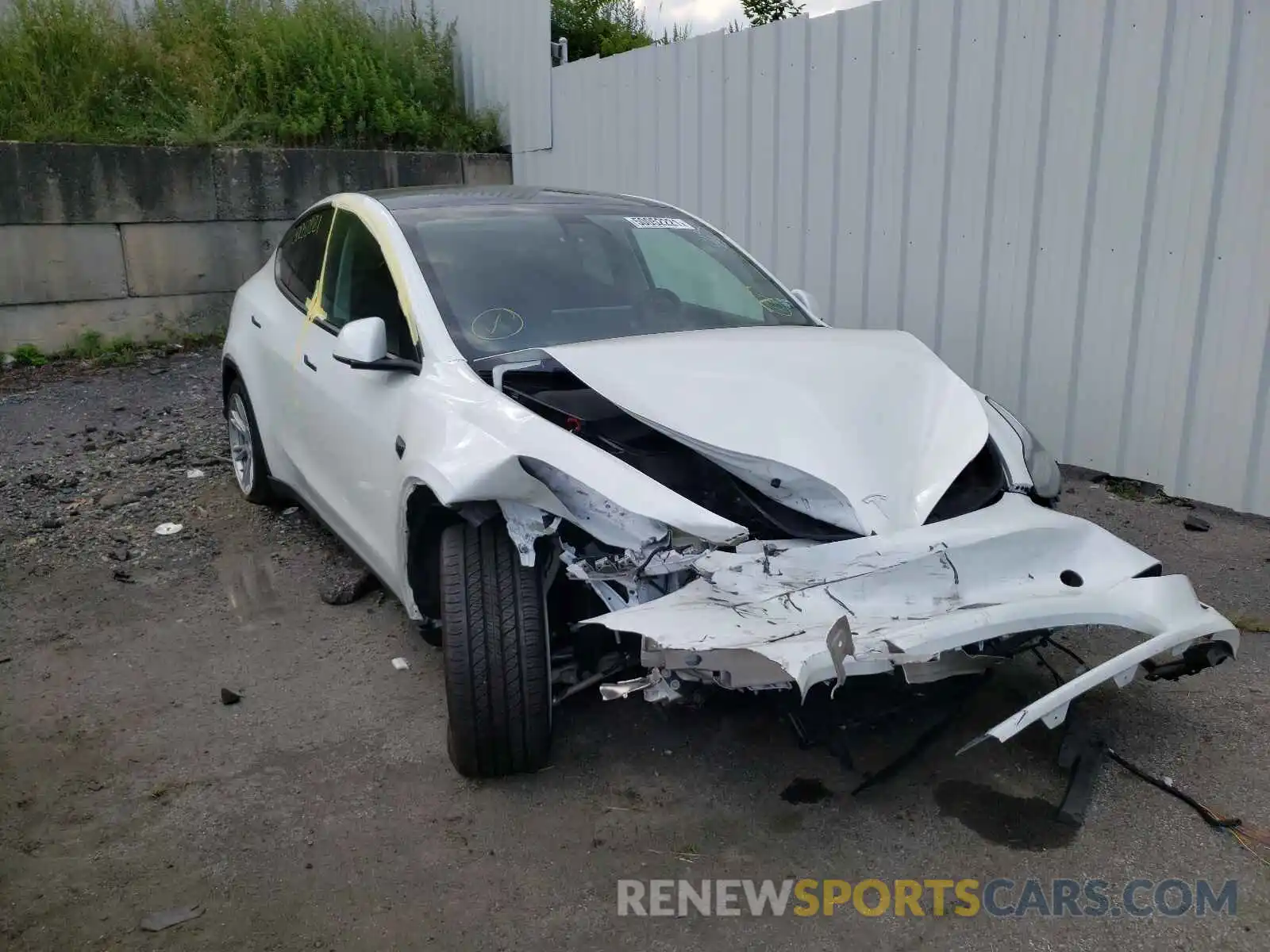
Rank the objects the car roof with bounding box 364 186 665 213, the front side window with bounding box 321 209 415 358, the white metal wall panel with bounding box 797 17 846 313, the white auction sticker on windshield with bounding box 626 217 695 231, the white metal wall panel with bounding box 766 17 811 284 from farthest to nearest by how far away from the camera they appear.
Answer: the white metal wall panel with bounding box 766 17 811 284 → the white metal wall panel with bounding box 797 17 846 313 → the white auction sticker on windshield with bounding box 626 217 695 231 → the car roof with bounding box 364 186 665 213 → the front side window with bounding box 321 209 415 358

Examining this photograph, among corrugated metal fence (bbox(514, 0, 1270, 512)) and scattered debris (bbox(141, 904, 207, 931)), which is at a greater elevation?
corrugated metal fence (bbox(514, 0, 1270, 512))

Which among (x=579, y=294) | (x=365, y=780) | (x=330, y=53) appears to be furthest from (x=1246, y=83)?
(x=330, y=53)

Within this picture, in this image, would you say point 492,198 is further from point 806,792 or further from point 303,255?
point 806,792

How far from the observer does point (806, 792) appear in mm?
3055

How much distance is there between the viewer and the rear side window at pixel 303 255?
15.4ft

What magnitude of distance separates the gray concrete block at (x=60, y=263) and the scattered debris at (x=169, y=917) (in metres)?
7.00

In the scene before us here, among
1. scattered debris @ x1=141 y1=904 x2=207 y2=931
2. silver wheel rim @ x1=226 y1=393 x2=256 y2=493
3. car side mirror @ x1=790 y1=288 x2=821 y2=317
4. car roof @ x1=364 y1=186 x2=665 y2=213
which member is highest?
car roof @ x1=364 y1=186 x2=665 y2=213

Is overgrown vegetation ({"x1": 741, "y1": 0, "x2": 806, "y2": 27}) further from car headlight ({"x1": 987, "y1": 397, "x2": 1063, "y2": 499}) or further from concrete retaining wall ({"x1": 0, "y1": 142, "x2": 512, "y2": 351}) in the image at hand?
car headlight ({"x1": 987, "y1": 397, "x2": 1063, "y2": 499})

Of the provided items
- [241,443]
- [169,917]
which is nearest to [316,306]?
[241,443]

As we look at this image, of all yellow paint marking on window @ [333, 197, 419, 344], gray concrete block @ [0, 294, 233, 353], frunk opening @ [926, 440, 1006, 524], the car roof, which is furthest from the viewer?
gray concrete block @ [0, 294, 233, 353]

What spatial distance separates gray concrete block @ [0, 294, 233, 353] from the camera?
8203 mm

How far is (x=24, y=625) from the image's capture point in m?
4.35

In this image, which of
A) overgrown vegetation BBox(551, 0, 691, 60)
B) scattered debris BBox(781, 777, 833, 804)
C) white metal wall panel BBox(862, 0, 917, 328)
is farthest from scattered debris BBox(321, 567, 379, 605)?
overgrown vegetation BBox(551, 0, 691, 60)

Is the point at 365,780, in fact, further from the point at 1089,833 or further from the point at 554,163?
the point at 554,163
